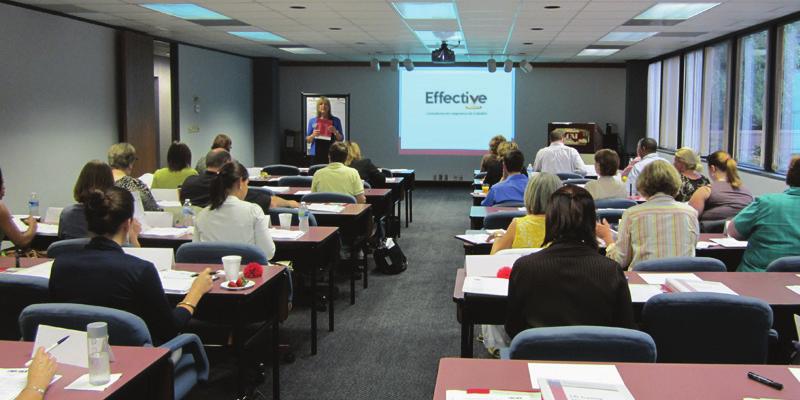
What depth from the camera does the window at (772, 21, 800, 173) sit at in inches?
343

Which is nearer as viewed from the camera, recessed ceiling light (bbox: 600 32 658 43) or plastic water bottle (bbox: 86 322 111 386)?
plastic water bottle (bbox: 86 322 111 386)

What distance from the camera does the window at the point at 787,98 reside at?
28.6 feet

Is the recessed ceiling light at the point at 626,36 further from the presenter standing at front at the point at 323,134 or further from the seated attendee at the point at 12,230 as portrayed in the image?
the seated attendee at the point at 12,230

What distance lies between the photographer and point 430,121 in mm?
16469

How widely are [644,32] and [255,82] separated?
8.50 m

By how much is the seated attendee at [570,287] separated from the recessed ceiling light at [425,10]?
219 inches

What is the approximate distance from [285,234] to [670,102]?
36.1 feet

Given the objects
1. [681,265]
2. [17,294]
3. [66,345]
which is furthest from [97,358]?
[681,265]

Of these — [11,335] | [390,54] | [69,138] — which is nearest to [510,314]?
[11,335]

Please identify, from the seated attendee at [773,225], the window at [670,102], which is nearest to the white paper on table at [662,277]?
the seated attendee at [773,225]

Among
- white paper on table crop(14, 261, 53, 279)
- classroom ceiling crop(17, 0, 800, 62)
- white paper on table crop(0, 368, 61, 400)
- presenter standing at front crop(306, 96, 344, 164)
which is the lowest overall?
white paper on table crop(0, 368, 61, 400)

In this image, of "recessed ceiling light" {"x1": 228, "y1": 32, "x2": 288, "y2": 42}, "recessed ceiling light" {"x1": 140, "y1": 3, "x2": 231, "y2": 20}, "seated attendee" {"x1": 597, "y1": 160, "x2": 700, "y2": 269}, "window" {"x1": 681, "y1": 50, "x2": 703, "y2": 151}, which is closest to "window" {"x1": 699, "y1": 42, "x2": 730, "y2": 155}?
"window" {"x1": 681, "y1": 50, "x2": 703, "y2": 151}

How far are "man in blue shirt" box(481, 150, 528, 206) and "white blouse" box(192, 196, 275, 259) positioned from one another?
251cm

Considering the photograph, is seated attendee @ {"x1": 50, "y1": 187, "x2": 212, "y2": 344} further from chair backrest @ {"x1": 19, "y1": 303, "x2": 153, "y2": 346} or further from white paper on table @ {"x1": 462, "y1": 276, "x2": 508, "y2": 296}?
white paper on table @ {"x1": 462, "y1": 276, "x2": 508, "y2": 296}
